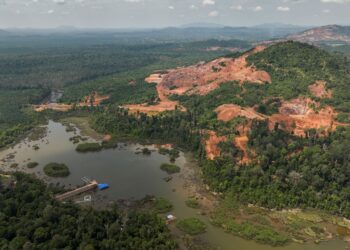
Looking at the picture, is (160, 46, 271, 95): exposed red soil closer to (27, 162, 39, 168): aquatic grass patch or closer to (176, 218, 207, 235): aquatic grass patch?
(27, 162, 39, 168): aquatic grass patch

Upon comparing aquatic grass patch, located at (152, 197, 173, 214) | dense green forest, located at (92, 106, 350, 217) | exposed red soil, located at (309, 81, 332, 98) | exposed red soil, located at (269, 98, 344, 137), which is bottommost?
aquatic grass patch, located at (152, 197, 173, 214)

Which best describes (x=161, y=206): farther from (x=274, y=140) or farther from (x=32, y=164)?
(x=32, y=164)

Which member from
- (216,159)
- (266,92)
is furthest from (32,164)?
(266,92)

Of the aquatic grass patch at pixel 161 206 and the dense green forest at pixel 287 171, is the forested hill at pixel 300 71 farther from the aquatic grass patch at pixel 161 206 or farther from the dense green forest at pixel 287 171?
the aquatic grass patch at pixel 161 206

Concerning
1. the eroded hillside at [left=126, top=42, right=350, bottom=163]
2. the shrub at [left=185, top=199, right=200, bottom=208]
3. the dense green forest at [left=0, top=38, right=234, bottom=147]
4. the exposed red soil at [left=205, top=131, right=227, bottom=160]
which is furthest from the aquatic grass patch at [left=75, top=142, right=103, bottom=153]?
the shrub at [left=185, top=199, right=200, bottom=208]

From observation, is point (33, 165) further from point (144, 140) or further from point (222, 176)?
point (222, 176)

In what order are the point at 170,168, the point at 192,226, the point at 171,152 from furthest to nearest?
the point at 171,152 < the point at 170,168 < the point at 192,226

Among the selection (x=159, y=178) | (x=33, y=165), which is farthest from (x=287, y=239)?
(x=33, y=165)
